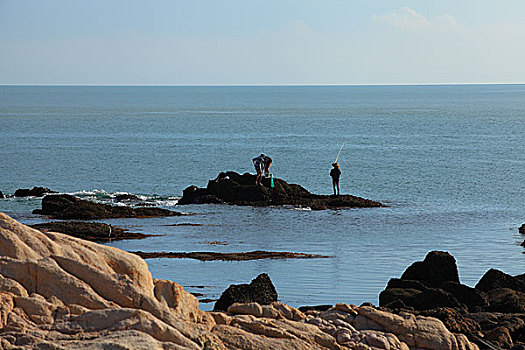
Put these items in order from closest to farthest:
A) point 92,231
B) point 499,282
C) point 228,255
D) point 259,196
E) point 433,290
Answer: point 433,290 → point 499,282 → point 228,255 → point 92,231 → point 259,196

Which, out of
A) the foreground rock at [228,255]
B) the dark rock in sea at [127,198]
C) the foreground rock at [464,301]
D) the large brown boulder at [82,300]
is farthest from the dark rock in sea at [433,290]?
the dark rock in sea at [127,198]

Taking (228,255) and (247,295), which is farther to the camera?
(228,255)

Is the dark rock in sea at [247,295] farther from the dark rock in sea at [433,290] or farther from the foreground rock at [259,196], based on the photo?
the foreground rock at [259,196]

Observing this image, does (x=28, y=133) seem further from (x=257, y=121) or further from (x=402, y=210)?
(x=402, y=210)

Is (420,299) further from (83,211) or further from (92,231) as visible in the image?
(83,211)

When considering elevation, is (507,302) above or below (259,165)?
below

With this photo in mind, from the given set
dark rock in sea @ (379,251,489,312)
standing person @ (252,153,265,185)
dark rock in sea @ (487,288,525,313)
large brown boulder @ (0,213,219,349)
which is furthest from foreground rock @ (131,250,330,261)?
standing person @ (252,153,265,185)

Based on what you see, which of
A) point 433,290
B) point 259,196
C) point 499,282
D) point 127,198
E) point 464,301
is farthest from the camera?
point 127,198

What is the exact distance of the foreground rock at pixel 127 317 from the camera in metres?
8.38

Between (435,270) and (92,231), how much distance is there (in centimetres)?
1244

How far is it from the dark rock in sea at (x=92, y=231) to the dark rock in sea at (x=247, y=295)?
11686 mm

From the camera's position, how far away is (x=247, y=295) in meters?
12.9

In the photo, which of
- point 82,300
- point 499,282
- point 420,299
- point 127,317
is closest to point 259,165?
point 499,282

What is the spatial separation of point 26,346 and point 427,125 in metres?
103
